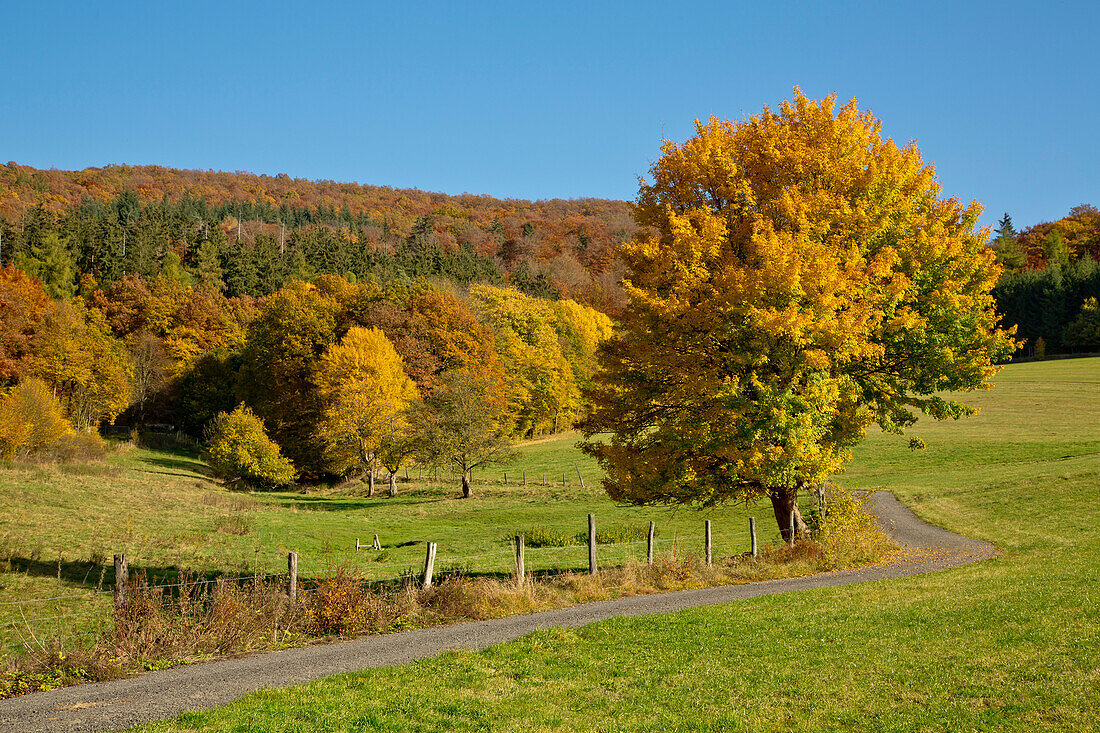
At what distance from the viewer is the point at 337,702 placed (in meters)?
9.71

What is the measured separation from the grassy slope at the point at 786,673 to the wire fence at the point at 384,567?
17.0 ft

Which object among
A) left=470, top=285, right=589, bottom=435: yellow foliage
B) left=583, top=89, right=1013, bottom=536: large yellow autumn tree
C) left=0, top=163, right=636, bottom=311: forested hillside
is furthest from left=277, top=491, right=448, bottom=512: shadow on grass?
left=583, top=89, right=1013, bottom=536: large yellow autumn tree

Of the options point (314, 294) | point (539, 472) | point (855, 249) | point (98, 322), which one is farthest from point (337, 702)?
point (98, 322)

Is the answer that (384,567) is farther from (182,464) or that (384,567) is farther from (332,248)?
(332,248)

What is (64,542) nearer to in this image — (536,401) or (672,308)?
(672,308)

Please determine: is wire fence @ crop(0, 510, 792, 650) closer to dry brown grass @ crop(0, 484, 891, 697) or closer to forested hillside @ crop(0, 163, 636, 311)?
dry brown grass @ crop(0, 484, 891, 697)

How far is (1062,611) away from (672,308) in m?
10.2

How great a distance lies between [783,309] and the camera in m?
19.1

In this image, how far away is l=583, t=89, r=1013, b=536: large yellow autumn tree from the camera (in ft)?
62.1

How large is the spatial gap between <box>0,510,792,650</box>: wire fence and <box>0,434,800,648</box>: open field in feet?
0.38

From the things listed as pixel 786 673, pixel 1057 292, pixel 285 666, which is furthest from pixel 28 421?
pixel 1057 292

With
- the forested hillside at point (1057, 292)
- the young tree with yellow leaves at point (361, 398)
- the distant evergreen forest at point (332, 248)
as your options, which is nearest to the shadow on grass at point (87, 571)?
the young tree with yellow leaves at point (361, 398)

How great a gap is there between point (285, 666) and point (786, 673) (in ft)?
24.7

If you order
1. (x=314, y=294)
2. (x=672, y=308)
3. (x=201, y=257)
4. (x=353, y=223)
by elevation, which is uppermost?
(x=353, y=223)
